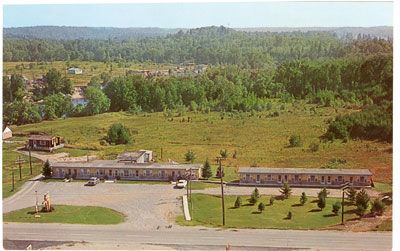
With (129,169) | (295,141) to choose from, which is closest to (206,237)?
(129,169)

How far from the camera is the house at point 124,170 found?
37.6ft

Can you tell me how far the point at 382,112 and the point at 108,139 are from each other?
18.4ft

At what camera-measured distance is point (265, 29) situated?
36.1 ft

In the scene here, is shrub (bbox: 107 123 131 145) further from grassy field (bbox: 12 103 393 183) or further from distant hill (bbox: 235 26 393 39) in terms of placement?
distant hill (bbox: 235 26 393 39)

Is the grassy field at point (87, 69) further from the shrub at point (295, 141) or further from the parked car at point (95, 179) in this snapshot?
the shrub at point (295, 141)

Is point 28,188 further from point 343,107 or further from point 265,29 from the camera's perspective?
point 343,107

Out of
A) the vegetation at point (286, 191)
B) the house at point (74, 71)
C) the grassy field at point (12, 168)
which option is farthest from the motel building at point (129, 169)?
the house at point (74, 71)

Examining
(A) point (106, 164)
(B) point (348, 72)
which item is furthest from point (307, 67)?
(A) point (106, 164)

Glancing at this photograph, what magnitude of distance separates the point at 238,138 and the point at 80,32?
13.0 ft

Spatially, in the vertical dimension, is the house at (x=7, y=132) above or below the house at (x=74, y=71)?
below

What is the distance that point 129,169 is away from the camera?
456 inches

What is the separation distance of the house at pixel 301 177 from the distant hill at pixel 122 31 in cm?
269

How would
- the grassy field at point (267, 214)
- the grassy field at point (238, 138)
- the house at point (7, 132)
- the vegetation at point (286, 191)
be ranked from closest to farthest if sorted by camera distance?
the grassy field at point (267, 214) → the vegetation at point (286, 191) → the grassy field at point (238, 138) → the house at point (7, 132)
